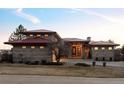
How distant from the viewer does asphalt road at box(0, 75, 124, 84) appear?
444 inches

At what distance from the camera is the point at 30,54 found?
14.9 metres

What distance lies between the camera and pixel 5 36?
12.9 meters

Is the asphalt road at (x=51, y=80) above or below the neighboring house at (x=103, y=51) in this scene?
below

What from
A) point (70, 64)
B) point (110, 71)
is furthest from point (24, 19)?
point (110, 71)

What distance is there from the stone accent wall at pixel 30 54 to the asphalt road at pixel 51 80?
2.11 metres

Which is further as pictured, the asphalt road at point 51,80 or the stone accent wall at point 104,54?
the stone accent wall at point 104,54

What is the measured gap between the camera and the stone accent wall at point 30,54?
14251 millimetres

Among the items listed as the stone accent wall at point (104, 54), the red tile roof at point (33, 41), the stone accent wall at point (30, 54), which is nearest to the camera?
the stone accent wall at point (30, 54)

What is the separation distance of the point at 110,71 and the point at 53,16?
10.8 feet

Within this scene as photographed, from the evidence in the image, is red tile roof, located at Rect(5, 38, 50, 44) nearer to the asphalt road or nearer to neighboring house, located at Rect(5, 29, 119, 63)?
neighboring house, located at Rect(5, 29, 119, 63)

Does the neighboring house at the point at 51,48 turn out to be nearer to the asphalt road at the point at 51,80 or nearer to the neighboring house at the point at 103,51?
the neighboring house at the point at 103,51

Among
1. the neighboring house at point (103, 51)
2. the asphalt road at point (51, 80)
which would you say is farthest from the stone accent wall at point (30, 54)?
the neighboring house at point (103, 51)
